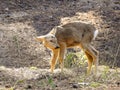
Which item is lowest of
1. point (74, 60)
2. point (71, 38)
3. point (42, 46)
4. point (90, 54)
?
point (42, 46)

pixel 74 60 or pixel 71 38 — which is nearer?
pixel 71 38

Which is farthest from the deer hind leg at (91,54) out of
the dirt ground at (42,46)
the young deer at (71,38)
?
the dirt ground at (42,46)

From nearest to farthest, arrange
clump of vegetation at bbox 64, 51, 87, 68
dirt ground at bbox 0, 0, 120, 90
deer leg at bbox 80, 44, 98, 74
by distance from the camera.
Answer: dirt ground at bbox 0, 0, 120, 90 < deer leg at bbox 80, 44, 98, 74 < clump of vegetation at bbox 64, 51, 87, 68

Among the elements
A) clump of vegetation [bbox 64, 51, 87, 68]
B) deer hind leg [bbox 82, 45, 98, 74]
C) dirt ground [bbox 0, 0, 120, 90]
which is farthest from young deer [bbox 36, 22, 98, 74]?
clump of vegetation [bbox 64, 51, 87, 68]

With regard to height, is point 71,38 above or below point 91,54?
above

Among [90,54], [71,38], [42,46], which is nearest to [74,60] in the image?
[90,54]

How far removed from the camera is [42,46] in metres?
14.4

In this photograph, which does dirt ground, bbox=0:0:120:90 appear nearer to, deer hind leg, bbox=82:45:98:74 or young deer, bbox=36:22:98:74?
deer hind leg, bbox=82:45:98:74

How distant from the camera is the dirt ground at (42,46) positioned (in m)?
9.34

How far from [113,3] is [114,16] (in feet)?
5.09

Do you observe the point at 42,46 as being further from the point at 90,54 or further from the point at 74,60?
the point at 90,54

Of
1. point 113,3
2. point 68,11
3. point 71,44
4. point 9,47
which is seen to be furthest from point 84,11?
point 71,44

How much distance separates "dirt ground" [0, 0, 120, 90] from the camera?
934 cm

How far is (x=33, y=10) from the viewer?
56.2ft
